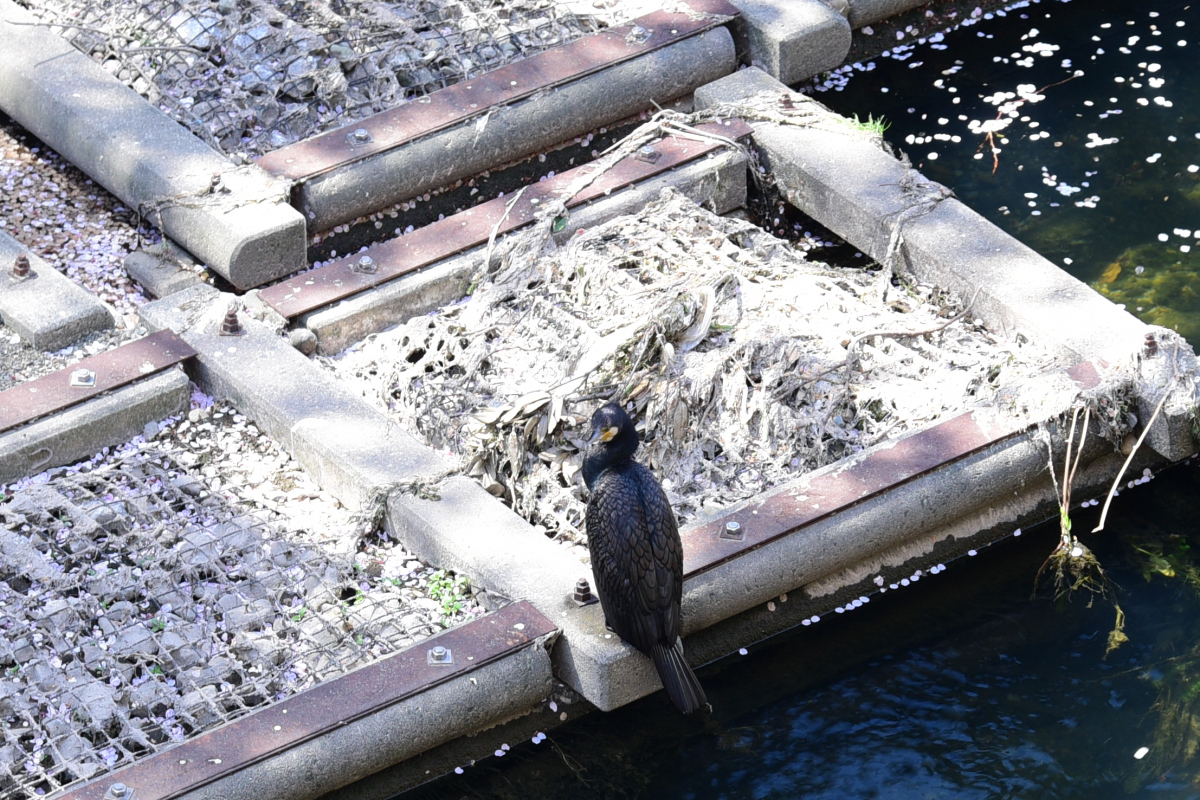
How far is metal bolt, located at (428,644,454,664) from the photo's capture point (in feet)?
17.7

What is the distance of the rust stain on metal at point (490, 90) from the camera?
7.59 m

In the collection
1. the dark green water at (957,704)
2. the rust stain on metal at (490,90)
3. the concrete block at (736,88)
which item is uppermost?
the rust stain on metal at (490,90)

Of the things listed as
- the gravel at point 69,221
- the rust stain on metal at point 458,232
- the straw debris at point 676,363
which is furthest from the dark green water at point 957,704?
the gravel at point 69,221

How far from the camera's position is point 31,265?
23.4 feet

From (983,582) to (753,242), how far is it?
189 cm

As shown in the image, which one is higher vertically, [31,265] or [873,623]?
[31,265]

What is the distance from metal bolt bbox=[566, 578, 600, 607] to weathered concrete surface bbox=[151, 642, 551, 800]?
0.21 metres

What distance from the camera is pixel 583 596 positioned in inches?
221

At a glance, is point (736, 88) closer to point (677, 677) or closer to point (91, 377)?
point (91, 377)

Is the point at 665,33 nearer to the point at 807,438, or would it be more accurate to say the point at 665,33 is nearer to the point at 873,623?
the point at 807,438

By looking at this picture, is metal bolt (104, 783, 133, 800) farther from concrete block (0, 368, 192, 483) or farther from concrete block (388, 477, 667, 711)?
concrete block (0, 368, 192, 483)

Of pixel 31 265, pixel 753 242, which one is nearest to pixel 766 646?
pixel 753 242

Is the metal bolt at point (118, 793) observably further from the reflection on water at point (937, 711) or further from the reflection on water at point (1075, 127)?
the reflection on water at point (1075, 127)

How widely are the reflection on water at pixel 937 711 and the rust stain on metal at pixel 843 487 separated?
483 millimetres
